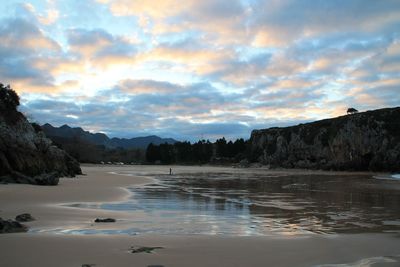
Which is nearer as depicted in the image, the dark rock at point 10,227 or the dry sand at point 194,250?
the dry sand at point 194,250

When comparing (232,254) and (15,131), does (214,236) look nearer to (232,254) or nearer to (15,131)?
(232,254)

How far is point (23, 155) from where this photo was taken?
26.4 m

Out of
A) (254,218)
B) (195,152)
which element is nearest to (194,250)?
(254,218)

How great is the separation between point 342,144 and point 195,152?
8480 centimetres

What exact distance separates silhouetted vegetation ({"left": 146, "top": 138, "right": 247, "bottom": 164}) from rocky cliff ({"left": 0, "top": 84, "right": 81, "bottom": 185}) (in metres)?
132

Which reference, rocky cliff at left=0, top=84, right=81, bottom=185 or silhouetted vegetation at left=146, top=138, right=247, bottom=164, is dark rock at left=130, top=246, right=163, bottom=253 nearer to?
rocky cliff at left=0, top=84, right=81, bottom=185

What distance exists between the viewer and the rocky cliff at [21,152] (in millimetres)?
23766

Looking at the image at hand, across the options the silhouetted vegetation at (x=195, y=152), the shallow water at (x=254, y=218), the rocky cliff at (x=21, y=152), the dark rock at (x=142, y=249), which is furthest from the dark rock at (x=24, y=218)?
the silhouetted vegetation at (x=195, y=152)

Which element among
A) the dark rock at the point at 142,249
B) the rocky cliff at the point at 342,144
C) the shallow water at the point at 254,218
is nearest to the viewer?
the dark rock at the point at 142,249

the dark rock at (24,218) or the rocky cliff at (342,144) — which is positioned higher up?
the rocky cliff at (342,144)

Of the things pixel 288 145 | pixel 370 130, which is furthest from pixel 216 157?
pixel 370 130

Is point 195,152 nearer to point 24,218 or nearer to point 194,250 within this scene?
point 24,218

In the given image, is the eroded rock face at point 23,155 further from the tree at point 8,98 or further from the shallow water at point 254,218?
the shallow water at point 254,218

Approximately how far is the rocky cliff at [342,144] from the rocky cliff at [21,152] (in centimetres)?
6096
